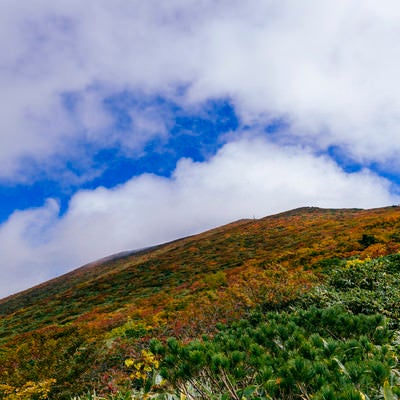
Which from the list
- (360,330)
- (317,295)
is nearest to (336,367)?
(360,330)

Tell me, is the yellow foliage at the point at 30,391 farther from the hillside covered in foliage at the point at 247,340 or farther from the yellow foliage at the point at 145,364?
the yellow foliage at the point at 145,364

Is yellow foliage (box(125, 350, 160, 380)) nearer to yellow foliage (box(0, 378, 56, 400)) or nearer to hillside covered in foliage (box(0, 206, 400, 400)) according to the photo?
hillside covered in foliage (box(0, 206, 400, 400))

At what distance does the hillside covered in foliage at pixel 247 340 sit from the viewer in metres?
2.43

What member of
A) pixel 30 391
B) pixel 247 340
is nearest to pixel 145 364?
pixel 247 340

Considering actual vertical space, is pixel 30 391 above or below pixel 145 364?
below

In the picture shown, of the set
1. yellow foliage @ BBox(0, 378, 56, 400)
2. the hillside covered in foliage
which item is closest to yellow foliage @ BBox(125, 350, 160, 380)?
the hillside covered in foliage

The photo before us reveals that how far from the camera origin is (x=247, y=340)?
3.11 metres

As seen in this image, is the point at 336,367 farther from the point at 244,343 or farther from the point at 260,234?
the point at 260,234

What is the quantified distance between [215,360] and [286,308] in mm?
6573

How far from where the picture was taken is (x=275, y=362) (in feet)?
8.54

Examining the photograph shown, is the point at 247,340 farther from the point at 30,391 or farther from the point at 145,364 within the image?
the point at 30,391

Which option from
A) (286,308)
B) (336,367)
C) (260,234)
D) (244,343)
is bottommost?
(286,308)

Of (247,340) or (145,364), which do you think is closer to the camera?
(247,340)

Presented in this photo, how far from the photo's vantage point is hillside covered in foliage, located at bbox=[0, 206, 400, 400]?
2426 mm
